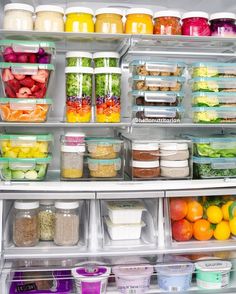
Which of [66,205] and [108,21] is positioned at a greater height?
[108,21]

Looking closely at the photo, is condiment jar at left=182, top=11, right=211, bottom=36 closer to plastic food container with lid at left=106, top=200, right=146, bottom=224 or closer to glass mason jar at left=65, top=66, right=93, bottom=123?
glass mason jar at left=65, top=66, right=93, bottom=123

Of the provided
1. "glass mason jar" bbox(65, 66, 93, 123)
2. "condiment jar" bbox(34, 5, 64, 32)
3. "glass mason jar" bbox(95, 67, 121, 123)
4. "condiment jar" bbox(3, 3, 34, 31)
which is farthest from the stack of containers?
"condiment jar" bbox(3, 3, 34, 31)

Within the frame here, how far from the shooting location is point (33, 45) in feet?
5.29

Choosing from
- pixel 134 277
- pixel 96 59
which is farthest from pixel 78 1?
pixel 134 277

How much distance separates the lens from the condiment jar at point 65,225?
5.34 ft

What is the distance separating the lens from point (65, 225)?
163 cm

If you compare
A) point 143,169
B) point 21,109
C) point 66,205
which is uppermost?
point 21,109

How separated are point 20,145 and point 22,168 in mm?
90

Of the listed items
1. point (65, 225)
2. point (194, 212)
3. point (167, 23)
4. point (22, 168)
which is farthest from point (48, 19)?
point (194, 212)

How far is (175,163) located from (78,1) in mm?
858

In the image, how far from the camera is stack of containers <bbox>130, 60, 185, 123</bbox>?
1699 mm

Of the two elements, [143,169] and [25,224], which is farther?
[143,169]

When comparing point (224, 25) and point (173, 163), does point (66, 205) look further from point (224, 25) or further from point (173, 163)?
point (224, 25)

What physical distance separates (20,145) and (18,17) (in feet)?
1.61
